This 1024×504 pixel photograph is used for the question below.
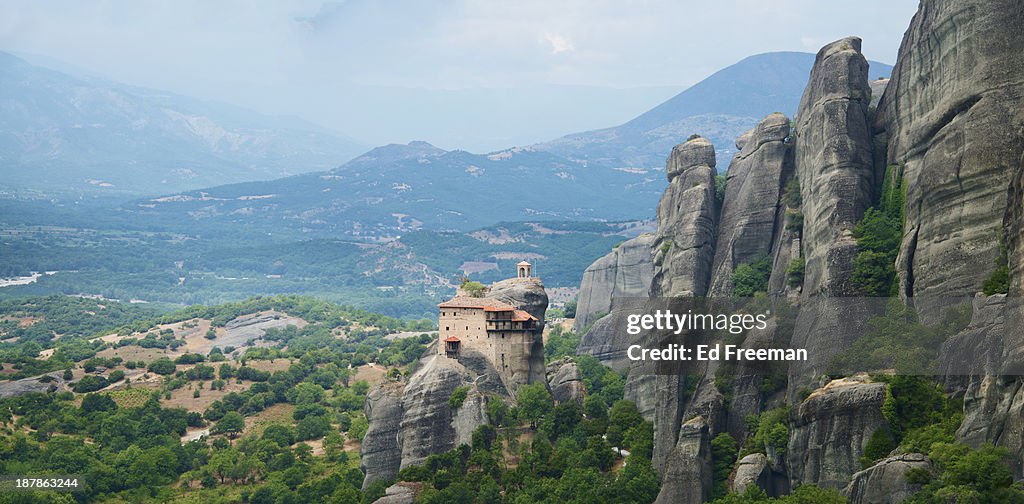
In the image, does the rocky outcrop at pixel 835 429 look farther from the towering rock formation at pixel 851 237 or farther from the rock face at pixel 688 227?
the rock face at pixel 688 227

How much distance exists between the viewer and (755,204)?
75562 millimetres

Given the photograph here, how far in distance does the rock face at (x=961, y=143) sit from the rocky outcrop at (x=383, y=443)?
105 ft

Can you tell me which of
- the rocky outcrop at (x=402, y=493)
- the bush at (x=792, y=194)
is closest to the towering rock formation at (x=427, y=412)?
the rocky outcrop at (x=402, y=493)

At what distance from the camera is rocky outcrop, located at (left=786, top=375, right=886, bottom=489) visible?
57.3 meters

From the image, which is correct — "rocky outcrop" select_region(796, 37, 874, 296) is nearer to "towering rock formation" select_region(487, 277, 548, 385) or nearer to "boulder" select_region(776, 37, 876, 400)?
"boulder" select_region(776, 37, 876, 400)

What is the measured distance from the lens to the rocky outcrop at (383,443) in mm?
84000

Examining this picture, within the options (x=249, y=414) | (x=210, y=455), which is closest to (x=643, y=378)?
(x=210, y=455)

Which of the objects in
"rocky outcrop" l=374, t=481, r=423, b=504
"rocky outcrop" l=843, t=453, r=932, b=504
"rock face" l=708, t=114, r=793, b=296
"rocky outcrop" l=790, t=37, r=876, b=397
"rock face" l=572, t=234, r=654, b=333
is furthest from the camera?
"rock face" l=572, t=234, r=654, b=333

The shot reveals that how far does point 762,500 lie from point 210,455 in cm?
5797

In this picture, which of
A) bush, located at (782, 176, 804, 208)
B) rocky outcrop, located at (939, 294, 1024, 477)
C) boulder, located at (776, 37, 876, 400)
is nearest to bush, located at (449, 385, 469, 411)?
bush, located at (782, 176, 804, 208)

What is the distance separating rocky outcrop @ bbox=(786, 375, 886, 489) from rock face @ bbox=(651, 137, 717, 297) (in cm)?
1693

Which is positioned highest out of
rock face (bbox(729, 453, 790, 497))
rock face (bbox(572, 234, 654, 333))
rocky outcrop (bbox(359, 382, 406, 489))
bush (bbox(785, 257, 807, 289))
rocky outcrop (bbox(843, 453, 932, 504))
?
bush (bbox(785, 257, 807, 289))

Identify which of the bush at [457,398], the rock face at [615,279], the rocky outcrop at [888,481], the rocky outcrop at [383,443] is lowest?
the rocky outcrop at [383,443]

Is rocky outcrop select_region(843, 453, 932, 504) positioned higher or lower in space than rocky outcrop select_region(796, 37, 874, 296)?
lower
